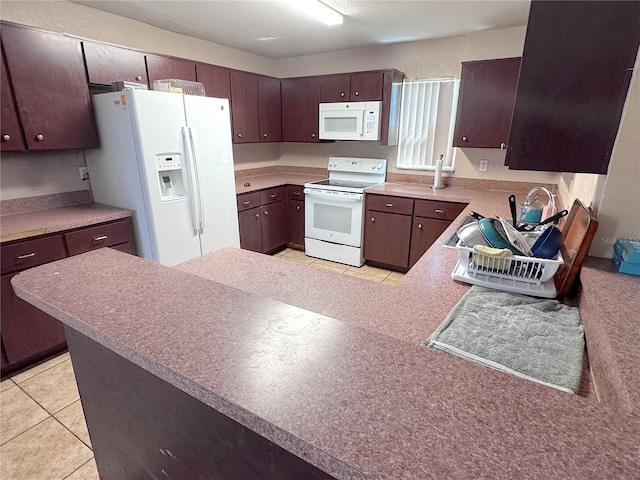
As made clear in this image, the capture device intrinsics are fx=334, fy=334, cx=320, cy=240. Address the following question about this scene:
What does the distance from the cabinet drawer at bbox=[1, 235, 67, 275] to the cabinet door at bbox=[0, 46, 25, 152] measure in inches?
25.4

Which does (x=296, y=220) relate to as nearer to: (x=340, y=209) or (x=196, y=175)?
(x=340, y=209)

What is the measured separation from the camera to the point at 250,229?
374cm

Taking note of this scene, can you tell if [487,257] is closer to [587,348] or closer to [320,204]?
[587,348]

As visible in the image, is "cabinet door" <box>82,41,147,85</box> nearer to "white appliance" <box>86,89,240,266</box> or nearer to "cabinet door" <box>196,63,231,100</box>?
"white appliance" <box>86,89,240,266</box>

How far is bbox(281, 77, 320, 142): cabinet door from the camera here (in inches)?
157

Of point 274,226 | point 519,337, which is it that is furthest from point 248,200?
point 519,337

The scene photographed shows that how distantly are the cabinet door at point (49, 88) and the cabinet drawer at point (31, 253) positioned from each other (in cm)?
67

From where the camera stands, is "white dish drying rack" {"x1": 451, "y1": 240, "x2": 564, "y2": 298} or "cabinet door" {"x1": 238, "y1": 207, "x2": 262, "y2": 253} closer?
"white dish drying rack" {"x1": 451, "y1": 240, "x2": 564, "y2": 298}

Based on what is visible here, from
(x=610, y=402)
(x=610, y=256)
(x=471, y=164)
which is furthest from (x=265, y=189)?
(x=610, y=402)

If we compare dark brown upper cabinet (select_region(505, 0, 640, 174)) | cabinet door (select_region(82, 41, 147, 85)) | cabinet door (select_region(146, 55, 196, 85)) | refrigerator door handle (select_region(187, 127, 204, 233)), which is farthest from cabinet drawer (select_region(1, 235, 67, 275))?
dark brown upper cabinet (select_region(505, 0, 640, 174))

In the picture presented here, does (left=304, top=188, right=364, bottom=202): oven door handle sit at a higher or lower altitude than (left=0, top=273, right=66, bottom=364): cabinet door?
higher

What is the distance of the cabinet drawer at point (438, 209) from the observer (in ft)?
10.3

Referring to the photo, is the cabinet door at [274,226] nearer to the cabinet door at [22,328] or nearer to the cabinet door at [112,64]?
the cabinet door at [112,64]

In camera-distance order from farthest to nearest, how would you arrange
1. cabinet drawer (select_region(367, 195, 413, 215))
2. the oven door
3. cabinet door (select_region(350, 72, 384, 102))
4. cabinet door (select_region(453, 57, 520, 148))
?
1. the oven door
2. cabinet door (select_region(350, 72, 384, 102))
3. cabinet drawer (select_region(367, 195, 413, 215))
4. cabinet door (select_region(453, 57, 520, 148))
